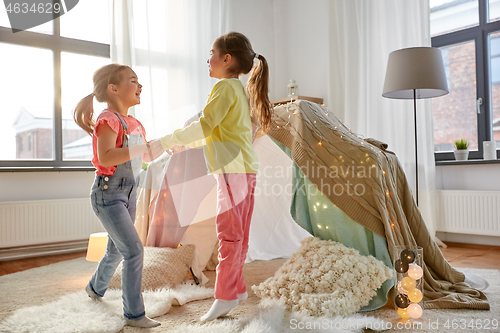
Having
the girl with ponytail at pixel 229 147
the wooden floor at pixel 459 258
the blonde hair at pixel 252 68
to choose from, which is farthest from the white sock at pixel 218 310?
the wooden floor at pixel 459 258

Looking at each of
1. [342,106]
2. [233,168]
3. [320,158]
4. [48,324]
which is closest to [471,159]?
[342,106]

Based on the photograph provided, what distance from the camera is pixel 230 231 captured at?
146cm

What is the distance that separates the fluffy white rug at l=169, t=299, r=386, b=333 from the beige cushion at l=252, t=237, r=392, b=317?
0.16 feet

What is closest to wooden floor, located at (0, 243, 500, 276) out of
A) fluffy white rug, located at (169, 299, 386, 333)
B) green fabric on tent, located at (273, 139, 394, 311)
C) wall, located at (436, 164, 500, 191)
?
wall, located at (436, 164, 500, 191)

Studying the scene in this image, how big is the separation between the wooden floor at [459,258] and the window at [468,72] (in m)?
0.74

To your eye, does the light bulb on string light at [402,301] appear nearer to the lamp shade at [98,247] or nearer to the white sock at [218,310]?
the white sock at [218,310]

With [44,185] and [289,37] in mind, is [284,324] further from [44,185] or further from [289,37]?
[289,37]

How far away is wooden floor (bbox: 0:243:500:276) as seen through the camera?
97.8 inches

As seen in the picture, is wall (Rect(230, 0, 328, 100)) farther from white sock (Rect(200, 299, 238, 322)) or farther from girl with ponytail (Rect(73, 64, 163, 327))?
white sock (Rect(200, 299, 238, 322))

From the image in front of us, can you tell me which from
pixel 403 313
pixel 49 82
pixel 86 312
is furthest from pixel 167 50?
pixel 403 313

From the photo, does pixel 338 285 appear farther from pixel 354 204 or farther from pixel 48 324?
pixel 48 324

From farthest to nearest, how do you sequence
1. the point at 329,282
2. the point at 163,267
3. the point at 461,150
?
the point at 461,150, the point at 163,267, the point at 329,282

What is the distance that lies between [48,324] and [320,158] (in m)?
1.24

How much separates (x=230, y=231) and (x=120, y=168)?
1.48ft
